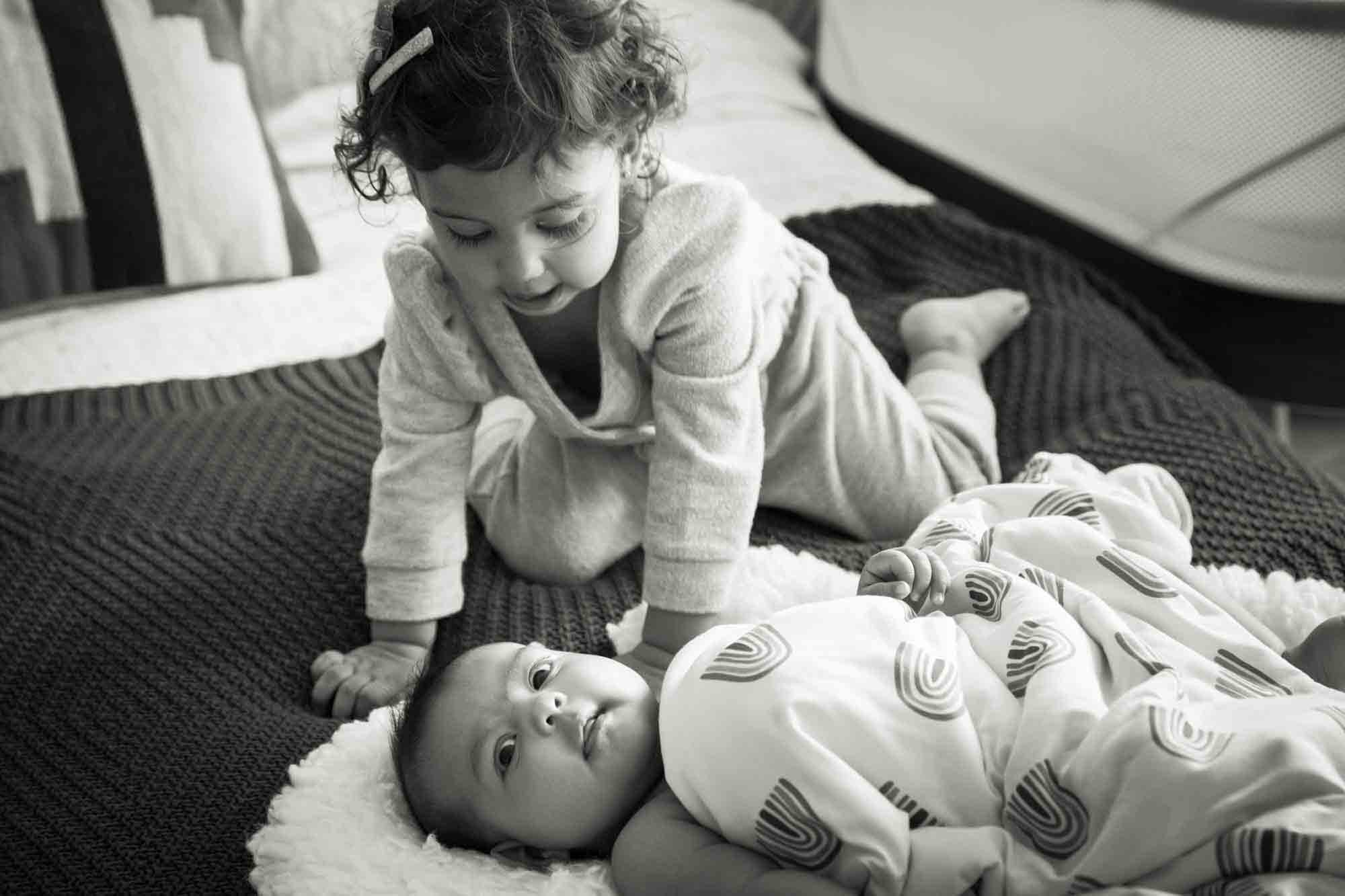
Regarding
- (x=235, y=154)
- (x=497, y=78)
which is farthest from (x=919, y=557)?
(x=235, y=154)

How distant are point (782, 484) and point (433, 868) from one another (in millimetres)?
523

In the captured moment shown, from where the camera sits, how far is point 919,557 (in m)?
0.87

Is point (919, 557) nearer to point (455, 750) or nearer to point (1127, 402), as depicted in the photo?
point (455, 750)

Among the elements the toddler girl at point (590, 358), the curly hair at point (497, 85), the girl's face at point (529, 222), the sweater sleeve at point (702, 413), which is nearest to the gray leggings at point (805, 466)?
the toddler girl at point (590, 358)

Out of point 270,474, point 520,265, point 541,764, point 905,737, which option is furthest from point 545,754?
point 270,474

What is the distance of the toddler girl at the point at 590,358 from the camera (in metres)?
0.85

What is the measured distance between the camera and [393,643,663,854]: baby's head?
2.63 feet

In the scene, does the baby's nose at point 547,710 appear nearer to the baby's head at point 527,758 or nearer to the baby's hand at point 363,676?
the baby's head at point 527,758

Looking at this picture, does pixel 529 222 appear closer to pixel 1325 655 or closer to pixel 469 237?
pixel 469 237

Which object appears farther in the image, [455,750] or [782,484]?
[782,484]

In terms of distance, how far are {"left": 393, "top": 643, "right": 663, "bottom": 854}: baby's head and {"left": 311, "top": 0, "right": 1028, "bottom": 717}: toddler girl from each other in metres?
0.15

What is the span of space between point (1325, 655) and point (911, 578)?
0.27 metres

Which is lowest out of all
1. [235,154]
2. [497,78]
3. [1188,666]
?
[1188,666]

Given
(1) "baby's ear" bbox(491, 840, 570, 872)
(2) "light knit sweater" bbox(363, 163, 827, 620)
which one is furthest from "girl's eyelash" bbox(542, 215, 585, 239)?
(1) "baby's ear" bbox(491, 840, 570, 872)
